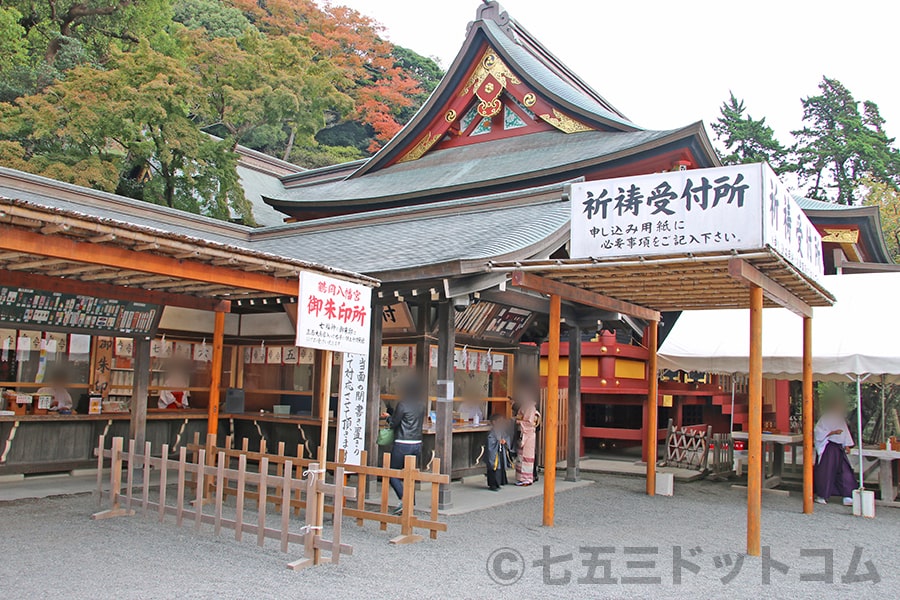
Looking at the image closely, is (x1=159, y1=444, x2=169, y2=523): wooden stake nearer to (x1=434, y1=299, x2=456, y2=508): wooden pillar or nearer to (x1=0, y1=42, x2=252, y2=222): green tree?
(x1=434, y1=299, x2=456, y2=508): wooden pillar

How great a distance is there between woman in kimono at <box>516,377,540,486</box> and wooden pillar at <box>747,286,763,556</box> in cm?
452

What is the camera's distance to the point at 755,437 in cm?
744

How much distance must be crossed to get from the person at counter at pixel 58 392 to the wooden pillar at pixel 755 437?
31.4 feet

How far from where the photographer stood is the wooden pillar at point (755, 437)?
7258 mm

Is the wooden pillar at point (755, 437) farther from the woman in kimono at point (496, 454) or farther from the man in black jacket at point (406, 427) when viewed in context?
the woman in kimono at point (496, 454)

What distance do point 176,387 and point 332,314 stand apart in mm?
6395

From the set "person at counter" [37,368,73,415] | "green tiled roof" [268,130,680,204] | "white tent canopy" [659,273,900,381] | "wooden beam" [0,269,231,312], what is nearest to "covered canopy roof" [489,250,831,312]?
"white tent canopy" [659,273,900,381]

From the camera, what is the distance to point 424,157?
18.1 metres

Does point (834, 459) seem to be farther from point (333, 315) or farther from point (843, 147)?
point (843, 147)

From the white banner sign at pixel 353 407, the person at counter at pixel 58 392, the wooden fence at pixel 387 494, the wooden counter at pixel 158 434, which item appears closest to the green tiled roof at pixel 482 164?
the wooden counter at pixel 158 434

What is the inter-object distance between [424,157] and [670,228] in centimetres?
1173

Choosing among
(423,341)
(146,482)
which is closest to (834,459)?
(423,341)

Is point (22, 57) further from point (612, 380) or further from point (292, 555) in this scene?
point (292, 555)

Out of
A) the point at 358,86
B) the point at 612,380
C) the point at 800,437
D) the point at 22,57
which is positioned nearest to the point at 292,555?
the point at 800,437
